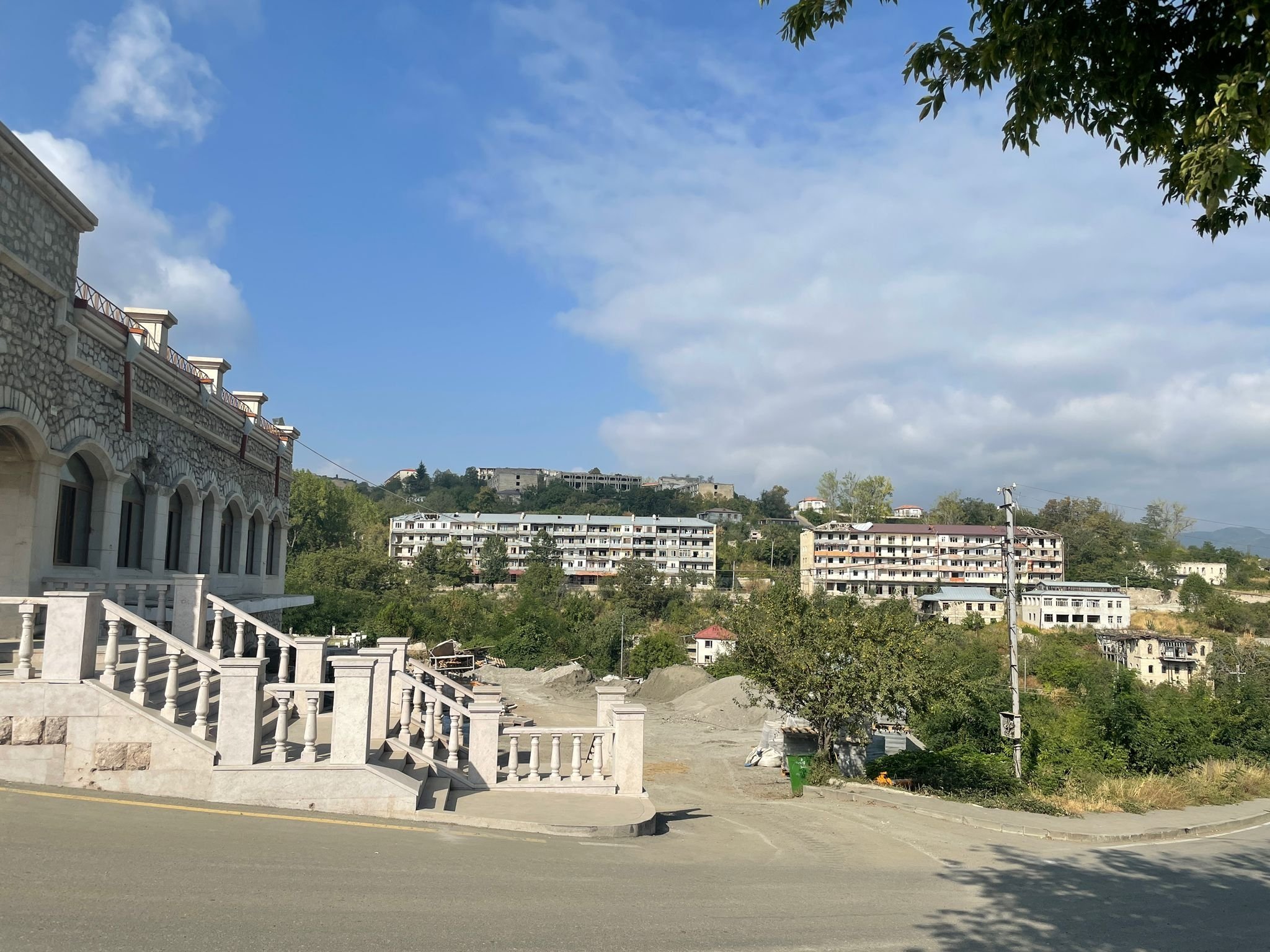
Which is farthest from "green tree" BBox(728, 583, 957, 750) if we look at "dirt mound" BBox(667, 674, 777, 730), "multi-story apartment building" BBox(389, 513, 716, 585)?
"multi-story apartment building" BBox(389, 513, 716, 585)

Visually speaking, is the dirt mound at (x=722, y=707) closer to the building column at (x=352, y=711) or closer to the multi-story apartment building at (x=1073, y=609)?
the building column at (x=352, y=711)

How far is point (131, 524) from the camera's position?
46.9 feet

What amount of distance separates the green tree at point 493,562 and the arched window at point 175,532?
8262 cm

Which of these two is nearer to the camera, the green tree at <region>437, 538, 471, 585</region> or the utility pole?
the utility pole

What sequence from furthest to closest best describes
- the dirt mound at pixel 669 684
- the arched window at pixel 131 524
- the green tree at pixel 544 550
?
1. the green tree at pixel 544 550
2. the dirt mound at pixel 669 684
3. the arched window at pixel 131 524

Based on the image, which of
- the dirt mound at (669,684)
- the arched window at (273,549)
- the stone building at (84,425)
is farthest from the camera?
the dirt mound at (669,684)

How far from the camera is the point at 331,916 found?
226 inches

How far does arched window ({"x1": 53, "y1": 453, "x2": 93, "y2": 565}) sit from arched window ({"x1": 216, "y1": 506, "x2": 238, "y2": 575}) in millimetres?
6394

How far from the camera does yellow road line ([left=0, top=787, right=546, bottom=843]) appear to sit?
25.4ft

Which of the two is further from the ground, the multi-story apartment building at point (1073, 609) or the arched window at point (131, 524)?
the arched window at point (131, 524)

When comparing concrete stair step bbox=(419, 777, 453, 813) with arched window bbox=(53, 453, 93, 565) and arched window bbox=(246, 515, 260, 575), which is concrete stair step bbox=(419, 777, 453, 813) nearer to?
arched window bbox=(53, 453, 93, 565)

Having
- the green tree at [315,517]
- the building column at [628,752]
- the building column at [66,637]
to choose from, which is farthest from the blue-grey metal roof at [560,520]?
the building column at [66,637]

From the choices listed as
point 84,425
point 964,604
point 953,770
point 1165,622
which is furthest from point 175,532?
point 1165,622

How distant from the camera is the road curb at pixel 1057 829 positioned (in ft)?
46.8
